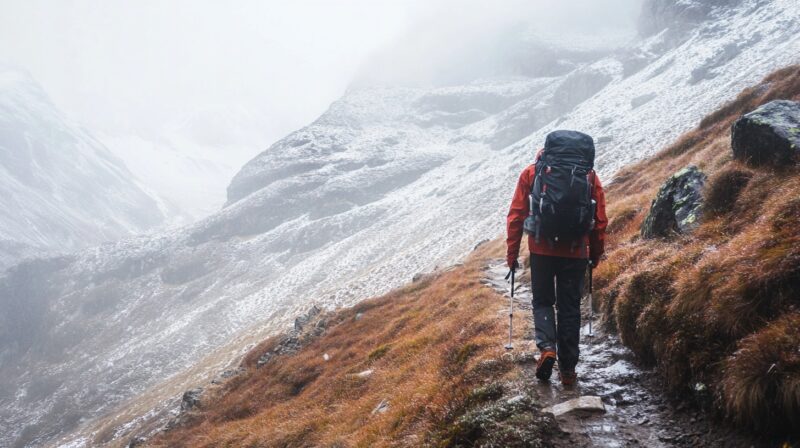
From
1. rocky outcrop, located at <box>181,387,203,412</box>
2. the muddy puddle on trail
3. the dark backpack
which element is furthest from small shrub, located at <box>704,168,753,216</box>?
rocky outcrop, located at <box>181,387,203,412</box>

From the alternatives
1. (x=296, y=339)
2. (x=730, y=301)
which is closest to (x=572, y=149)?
(x=730, y=301)

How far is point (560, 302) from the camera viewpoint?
6.20 m

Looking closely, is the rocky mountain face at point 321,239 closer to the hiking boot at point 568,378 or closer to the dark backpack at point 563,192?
the hiking boot at point 568,378

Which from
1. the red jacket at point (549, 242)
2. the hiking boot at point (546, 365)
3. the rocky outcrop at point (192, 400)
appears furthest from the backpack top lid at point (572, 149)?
the rocky outcrop at point (192, 400)

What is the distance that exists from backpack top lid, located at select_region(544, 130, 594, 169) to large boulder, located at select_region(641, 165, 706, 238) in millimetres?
3982

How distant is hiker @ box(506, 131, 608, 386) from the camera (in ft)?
19.4

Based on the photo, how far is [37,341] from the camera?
135500 millimetres

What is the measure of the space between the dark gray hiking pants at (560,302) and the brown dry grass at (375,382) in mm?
921

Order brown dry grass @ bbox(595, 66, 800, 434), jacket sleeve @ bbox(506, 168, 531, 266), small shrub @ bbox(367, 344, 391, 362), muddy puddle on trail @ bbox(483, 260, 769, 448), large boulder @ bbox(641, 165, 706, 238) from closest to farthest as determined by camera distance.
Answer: brown dry grass @ bbox(595, 66, 800, 434), muddy puddle on trail @ bbox(483, 260, 769, 448), jacket sleeve @ bbox(506, 168, 531, 266), large boulder @ bbox(641, 165, 706, 238), small shrub @ bbox(367, 344, 391, 362)

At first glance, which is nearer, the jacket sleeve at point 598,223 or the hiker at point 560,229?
the hiker at point 560,229

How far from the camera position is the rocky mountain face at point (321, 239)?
68250 millimetres

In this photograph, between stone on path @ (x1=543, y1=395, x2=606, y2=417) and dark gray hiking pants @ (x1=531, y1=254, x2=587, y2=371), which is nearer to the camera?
stone on path @ (x1=543, y1=395, x2=606, y2=417)

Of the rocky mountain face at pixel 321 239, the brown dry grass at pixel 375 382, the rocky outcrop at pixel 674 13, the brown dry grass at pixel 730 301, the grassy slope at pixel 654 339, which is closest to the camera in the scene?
the brown dry grass at pixel 730 301

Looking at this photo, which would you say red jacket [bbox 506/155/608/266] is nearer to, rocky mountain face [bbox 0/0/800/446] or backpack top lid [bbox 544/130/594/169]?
backpack top lid [bbox 544/130/594/169]
